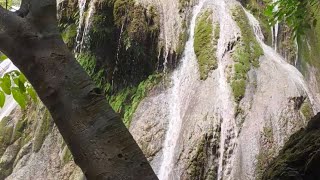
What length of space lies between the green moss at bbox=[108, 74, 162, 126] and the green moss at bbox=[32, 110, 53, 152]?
5.09 feet

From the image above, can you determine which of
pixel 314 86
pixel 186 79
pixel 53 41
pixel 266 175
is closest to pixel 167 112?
pixel 186 79

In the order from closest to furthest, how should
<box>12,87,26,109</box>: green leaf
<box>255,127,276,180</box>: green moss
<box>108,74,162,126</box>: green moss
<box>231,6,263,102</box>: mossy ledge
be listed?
1. <box>12,87,26,109</box>: green leaf
2. <box>255,127,276,180</box>: green moss
3. <box>231,6,263,102</box>: mossy ledge
4. <box>108,74,162,126</box>: green moss

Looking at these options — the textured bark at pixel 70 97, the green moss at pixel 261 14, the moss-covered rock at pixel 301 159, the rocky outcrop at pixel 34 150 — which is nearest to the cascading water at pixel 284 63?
the green moss at pixel 261 14

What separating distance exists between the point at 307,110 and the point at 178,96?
2.45 metres

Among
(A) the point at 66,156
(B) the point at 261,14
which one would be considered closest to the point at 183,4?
(B) the point at 261,14

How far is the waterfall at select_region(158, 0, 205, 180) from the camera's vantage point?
24.6 feet

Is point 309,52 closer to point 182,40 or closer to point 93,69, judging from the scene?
point 182,40

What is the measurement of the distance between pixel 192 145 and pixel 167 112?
1.52 m

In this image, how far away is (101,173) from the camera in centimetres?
134

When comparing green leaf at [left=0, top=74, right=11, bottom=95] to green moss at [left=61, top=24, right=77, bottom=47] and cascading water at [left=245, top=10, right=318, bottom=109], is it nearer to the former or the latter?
cascading water at [left=245, top=10, right=318, bottom=109]

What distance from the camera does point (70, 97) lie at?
1.40 m

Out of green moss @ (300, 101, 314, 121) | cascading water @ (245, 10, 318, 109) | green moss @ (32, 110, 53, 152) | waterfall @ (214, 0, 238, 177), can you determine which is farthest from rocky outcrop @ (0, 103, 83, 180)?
cascading water @ (245, 10, 318, 109)

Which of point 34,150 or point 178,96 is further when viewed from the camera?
point 34,150

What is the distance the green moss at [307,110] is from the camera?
23.8ft
